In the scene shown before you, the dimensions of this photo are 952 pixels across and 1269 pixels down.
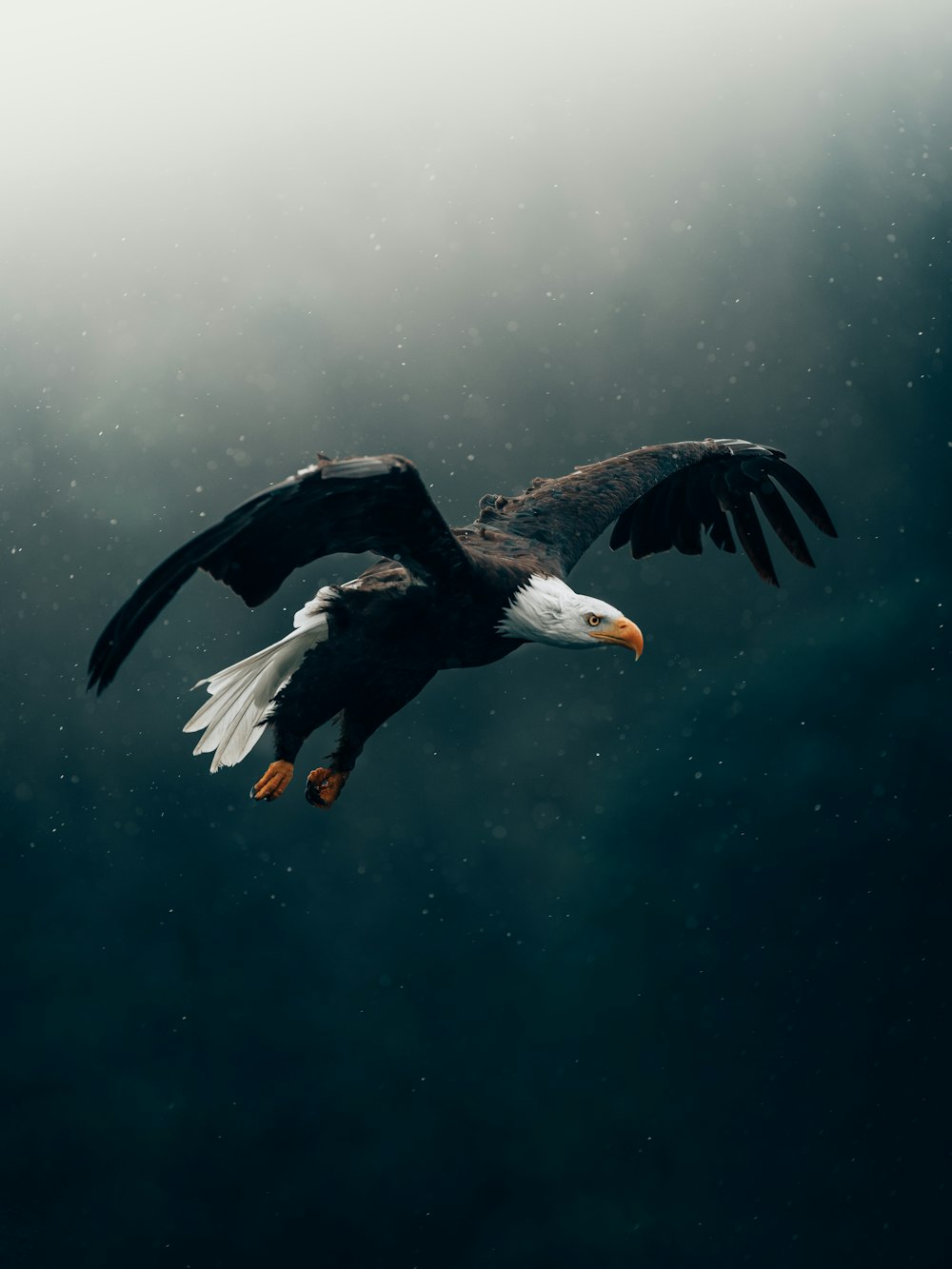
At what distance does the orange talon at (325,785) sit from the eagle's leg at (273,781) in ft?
0.39

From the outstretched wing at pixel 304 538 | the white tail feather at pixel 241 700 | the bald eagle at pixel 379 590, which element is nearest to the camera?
the outstretched wing at pixel 304 538

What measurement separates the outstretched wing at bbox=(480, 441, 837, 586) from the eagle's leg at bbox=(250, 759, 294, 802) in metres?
1.81

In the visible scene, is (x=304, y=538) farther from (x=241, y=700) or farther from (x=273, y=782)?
(x=241, y=700)

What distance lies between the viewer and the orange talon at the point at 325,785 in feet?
18.3

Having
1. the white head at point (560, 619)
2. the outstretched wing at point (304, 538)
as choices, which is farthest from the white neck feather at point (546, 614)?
the outstretched wing at point (304, 538)

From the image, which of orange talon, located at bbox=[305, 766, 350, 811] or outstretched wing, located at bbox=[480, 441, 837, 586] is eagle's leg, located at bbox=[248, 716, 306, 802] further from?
outstretched wing, located at bbox=[480, 441, 837, 586]

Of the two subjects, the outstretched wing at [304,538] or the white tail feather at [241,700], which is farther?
the white tail feather at [241,700]

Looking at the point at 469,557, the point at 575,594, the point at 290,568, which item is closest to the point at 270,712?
the point at 290,568

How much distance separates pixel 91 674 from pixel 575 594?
247cm

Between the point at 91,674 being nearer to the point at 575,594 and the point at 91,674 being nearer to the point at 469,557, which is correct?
the point at 469,557

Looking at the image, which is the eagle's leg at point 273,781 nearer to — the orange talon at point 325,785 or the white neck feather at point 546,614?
the orange talon at point 325,785

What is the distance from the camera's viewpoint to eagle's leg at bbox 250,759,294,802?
551 cm

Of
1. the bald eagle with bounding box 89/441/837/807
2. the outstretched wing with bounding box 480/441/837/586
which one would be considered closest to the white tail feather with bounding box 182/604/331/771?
the bald eagle with bounding box 89/441/837/807

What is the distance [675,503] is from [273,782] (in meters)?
3.70
